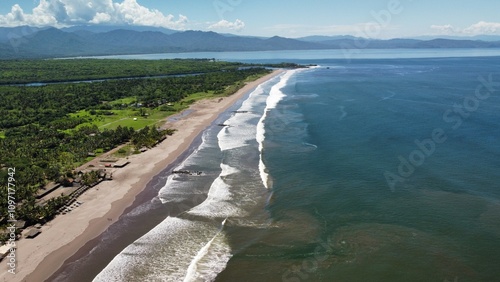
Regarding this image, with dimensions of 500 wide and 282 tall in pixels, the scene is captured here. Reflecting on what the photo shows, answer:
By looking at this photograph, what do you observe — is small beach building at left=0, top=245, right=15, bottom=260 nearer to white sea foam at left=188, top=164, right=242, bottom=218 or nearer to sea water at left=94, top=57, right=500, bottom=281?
sea water at left=94, top=57, right=500, bottom=281

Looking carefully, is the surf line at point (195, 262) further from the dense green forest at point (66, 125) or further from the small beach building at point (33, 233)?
the dense green forest at point (66, 125)

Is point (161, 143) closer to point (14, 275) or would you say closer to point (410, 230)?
point (14, 275)

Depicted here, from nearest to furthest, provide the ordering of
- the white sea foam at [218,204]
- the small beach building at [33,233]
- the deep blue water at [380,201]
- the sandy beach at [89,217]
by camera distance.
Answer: the deep blue water at [380,201] → the sandy beach at [89,217] → the small beach building at [33,233] → the white sea foam at [218,204]

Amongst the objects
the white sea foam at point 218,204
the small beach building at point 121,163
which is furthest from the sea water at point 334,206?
the small beach building at point 121,163

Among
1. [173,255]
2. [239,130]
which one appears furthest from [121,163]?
[239,130]

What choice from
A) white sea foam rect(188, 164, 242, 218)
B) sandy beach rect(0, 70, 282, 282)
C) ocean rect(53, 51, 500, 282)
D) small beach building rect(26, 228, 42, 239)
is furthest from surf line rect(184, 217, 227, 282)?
small beach building rect(26, 228, 42, 239)
